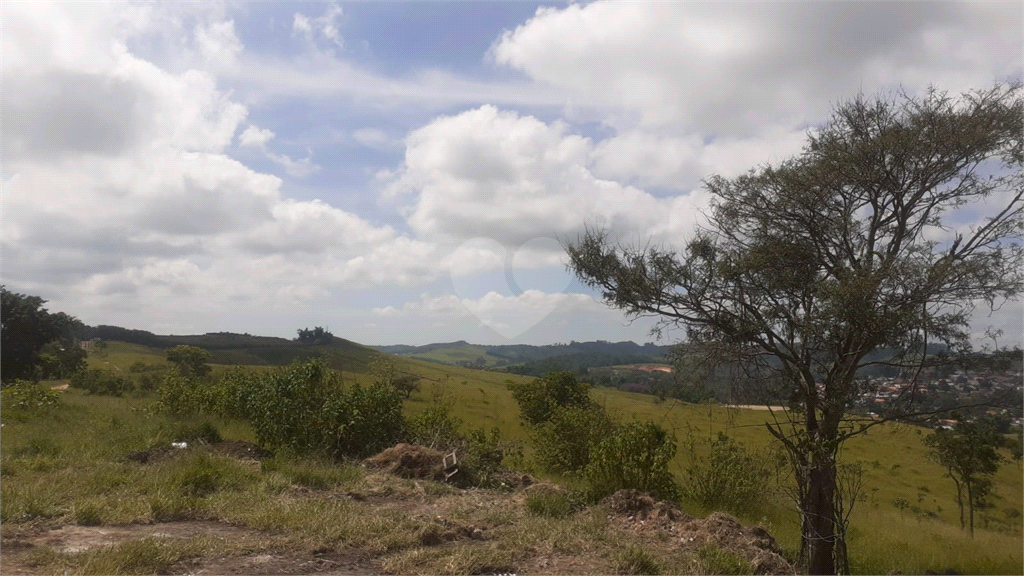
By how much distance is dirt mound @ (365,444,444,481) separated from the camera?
31.5 feet

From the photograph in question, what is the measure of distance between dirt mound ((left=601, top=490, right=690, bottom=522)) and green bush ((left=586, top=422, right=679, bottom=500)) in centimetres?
118

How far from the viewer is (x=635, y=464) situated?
30.8ft

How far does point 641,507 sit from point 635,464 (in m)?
1.70

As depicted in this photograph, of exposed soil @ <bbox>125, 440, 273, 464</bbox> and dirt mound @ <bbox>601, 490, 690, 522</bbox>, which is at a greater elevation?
exposed soil @ <bbox>125, 440, 273, 464</bbox>

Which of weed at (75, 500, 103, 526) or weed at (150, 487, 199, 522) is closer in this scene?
weed at (75, 500, 103, 526)

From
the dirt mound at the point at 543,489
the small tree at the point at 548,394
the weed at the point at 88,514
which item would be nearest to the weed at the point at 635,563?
the dirt mound at the point at 543,489

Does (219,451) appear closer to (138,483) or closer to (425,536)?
(138,483)

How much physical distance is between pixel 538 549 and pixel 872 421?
4599 millimetres

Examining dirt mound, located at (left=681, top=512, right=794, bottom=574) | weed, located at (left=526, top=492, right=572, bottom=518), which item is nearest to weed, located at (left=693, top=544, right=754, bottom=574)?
dirt mound, located at (left=681, top=512, right=794, bottom=574)

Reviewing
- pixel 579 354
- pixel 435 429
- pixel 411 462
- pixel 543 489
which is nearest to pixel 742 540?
pixel 543 489

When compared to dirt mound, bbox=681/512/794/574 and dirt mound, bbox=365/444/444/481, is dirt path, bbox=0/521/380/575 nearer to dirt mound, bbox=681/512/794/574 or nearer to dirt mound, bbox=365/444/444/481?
dirt mound, bbox=681/512/794/574

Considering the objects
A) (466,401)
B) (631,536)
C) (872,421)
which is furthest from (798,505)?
(466,401)

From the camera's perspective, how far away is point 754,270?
7469 millimetres

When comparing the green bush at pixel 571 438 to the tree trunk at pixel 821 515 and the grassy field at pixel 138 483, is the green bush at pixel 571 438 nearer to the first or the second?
the grassy field at pixel 138 483
